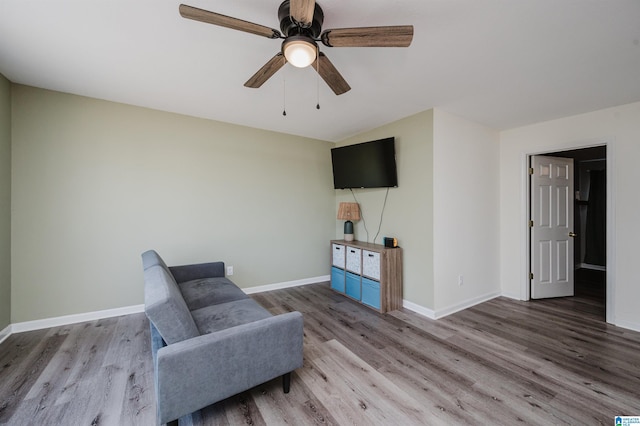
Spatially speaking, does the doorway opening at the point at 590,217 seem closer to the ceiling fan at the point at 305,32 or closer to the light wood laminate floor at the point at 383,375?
the light wood laminate floor at the point at 383,375

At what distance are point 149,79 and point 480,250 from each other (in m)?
4.43

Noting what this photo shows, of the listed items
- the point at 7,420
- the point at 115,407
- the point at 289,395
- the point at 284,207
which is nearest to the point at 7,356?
the point at 7,420

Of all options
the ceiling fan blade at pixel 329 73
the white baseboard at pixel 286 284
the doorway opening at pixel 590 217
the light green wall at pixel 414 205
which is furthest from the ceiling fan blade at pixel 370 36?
the doorway opening at pixel 590 217

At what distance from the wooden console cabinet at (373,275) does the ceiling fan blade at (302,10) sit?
2509 mm

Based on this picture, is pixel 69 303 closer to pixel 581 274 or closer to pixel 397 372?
pixel 397 372

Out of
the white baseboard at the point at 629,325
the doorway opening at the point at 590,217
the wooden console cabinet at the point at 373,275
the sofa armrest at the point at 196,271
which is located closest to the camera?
the white baseboard at the point at 629,325

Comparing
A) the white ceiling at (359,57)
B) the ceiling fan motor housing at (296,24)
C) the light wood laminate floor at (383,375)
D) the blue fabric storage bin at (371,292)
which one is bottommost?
the light wood laminate floor at (383,375)

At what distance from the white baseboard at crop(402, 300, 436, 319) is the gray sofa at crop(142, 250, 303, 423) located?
192 cm

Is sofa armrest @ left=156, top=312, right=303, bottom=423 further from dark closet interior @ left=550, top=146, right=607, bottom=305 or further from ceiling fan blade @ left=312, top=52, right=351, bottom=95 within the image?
dark closet interior @ left=550, top=146, right=607, bottom=305

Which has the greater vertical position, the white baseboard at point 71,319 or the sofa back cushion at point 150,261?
the sofa back cushion at point 150,261

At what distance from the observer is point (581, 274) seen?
497 cm

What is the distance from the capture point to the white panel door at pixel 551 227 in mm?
3596

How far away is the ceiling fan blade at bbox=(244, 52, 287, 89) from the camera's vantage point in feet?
5.29

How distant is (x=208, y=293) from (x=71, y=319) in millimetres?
1694
